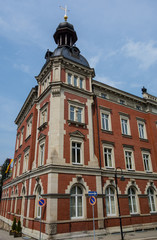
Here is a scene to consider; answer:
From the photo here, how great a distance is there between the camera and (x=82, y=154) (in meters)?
18.1

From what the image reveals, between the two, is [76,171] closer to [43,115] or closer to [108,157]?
[108,157]

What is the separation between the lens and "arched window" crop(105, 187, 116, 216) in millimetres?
18134

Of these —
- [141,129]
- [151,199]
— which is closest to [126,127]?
[141,129]

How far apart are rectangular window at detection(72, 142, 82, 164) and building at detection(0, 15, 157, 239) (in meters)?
0.10

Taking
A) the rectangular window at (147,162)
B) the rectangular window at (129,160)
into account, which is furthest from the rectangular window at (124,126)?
the rectangular window at (147,162)

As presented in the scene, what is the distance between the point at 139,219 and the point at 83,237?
8.01m

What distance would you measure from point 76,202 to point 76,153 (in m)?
4.39

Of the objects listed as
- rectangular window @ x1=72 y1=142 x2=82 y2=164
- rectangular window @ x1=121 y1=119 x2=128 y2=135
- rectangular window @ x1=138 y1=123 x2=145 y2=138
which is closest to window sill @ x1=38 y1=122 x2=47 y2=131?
rectangular window @ x1=72 y1=142 x2=82 y2=164

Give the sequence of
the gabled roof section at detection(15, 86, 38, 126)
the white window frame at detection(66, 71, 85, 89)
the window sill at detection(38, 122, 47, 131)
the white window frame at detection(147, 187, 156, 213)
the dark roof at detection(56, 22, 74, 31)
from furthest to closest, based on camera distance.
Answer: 1. the dark roof at detection(56, 22, 74, 31)
2. the gabled roof section at detection(15, 86, 38, 126)
3. the white window frame at detection(147, 187, 156, 213)
4. the white window frame at detection(66, 71, 85, 89)
5. the window sill at detection(38, 122, 47, 131)

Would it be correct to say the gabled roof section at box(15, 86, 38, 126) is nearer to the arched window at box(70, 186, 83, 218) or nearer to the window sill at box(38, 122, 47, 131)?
the window sill at box(38, 122, 47, 131)

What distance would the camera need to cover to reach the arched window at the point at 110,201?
1813 cm

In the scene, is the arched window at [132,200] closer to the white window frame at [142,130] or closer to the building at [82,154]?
the building at [82,154]

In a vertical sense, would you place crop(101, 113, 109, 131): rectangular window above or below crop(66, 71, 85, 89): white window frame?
below

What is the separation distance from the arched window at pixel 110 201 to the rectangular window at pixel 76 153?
15.5ft
